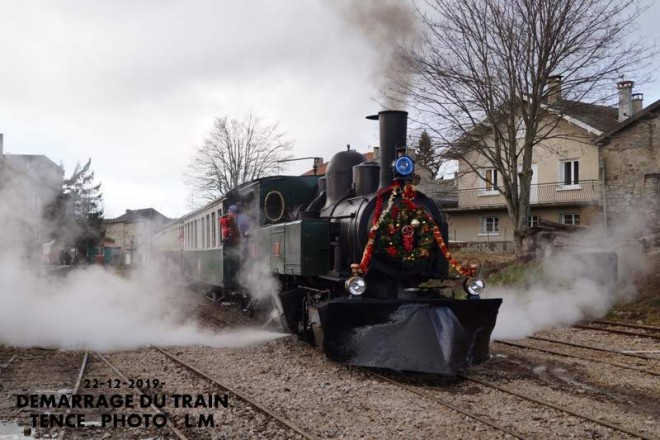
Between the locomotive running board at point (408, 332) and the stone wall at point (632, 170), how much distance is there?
61.6 ft

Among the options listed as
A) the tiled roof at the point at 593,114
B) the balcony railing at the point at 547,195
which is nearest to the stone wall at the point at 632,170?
the balcony railing at the point at 547,195

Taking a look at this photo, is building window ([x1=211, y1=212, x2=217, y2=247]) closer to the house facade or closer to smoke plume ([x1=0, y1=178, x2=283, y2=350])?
smoke plume ([x1=0, y1=178, x2=283, y2=350])

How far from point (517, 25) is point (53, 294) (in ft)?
42.1

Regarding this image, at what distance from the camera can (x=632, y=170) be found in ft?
86.0

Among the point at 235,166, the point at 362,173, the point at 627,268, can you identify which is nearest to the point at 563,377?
the point at 362,173

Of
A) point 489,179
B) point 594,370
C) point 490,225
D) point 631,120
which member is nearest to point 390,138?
point 594,370

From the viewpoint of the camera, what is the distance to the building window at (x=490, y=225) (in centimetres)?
3181

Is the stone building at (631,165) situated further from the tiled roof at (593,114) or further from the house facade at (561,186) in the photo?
the tiled roof at (593,114)

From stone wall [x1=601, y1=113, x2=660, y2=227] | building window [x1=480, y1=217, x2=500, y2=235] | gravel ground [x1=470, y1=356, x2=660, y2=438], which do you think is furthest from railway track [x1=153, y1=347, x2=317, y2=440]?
building window [x1=480, y1=217, x2=500, y2=235]

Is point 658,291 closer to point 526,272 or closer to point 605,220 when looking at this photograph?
point 526,272

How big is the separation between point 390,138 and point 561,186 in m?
22.8

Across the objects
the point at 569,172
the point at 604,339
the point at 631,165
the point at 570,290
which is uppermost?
the point at 569,172

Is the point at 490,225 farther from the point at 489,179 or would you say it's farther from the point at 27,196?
the point at 27,196

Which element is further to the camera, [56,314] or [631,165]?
[631,165]
